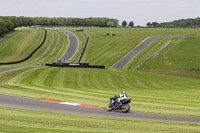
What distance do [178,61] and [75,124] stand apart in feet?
202

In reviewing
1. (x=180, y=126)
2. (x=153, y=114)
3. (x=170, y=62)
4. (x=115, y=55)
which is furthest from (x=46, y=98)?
(x=115, y=55)

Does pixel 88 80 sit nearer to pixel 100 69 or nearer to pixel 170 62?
pixel 100 69

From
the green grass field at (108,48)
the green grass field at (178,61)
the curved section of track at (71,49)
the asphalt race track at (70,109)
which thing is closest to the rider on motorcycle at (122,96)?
the asphalt race track at (70,109)

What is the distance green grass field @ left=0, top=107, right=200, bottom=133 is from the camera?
16516 millimetres

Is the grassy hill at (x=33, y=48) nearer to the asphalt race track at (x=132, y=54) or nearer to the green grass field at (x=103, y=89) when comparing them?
the asphalt race track at (x=132, y=54)

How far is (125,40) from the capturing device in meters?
106

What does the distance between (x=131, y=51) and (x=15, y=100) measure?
65191mm

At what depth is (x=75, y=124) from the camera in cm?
1800

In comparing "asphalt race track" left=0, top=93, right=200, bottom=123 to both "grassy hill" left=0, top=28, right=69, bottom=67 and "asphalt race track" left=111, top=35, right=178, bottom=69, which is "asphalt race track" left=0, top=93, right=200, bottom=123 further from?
"grassy hill" left=0, top=28, right=69, bottom=67

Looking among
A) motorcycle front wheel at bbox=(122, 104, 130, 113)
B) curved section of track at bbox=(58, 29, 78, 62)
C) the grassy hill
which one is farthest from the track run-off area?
the grassy hill

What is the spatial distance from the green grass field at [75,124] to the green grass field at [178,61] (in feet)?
163

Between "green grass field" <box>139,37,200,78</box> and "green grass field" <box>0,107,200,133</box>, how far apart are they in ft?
163

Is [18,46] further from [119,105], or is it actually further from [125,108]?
[125,108]

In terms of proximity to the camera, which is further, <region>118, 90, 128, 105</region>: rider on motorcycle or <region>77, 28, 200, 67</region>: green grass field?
<region>77, 28, 200, 67</region>: green grass field
